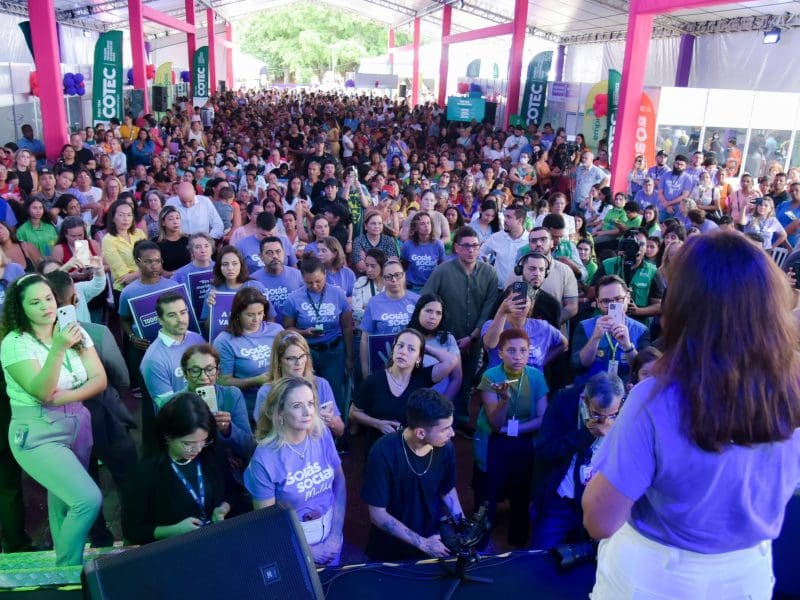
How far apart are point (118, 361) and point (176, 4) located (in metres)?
29.7

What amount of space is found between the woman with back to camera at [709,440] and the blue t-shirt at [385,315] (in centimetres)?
307

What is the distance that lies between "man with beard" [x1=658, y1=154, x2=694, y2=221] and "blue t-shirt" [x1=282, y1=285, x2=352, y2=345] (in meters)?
6.41

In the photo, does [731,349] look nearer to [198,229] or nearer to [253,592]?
[253,592]

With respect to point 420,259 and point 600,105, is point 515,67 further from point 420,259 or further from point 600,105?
point 420,259

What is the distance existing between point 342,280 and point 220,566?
11.8 feet

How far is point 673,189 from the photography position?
9594mm

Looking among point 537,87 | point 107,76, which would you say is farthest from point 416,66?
point 107,76

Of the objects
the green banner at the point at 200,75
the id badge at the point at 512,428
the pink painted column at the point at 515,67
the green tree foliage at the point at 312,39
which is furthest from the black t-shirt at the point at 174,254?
the green tree foliage at the point at 312,39

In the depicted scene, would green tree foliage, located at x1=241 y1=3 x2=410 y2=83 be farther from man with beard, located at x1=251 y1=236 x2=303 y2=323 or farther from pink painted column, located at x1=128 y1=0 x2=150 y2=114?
man with beard, located at x1=251 y1=236 x2=303 y2=323

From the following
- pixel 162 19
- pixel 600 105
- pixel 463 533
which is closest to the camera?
pixel 463 533

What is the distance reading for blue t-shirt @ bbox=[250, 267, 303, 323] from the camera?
16.0 feet

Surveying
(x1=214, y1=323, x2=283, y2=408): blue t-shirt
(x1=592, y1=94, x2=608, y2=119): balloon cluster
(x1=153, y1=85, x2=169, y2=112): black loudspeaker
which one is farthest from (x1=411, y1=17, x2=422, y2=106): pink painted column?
(x1=214, y1=323, x2=283, y2=408): blue t-shirt

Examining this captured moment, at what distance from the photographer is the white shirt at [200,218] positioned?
6.37 meters

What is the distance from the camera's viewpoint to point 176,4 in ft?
94.7
